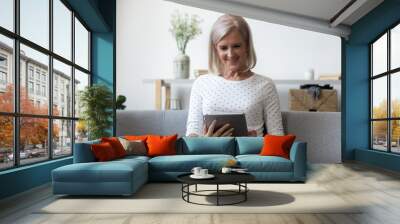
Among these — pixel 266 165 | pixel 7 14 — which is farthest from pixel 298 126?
pixel 7 14

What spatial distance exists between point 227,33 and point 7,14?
4.34 m

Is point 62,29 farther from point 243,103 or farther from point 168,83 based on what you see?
point 243,103

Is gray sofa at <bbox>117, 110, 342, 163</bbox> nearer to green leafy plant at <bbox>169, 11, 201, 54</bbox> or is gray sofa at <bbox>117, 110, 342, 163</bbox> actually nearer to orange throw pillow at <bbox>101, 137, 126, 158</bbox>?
orange throw pillow at <bbox>101, 137, 126, 158</bbox>

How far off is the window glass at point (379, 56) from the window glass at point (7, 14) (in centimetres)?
701

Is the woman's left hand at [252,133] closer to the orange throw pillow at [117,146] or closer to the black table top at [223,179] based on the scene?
the orange throw pillow at [117,146]

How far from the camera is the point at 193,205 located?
422 cm

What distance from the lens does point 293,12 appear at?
29.2 ft

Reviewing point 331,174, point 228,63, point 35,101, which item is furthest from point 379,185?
point 35,101

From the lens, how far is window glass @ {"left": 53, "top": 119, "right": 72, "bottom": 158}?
6.44 meters

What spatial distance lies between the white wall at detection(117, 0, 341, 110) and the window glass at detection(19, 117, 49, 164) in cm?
392

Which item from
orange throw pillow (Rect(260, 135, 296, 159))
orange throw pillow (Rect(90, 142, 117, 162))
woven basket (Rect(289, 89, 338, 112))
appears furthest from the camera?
woven basket (Rect(289, 89, 338, 112))

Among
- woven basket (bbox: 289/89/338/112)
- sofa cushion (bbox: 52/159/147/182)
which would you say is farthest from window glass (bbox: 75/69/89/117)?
woven basket (bbox: 289/89/338/112)

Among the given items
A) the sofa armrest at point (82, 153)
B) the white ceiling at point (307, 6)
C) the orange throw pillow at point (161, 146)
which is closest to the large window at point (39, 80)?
the sofa armrest at point (82, 153)

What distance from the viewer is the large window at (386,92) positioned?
26.3 ft
